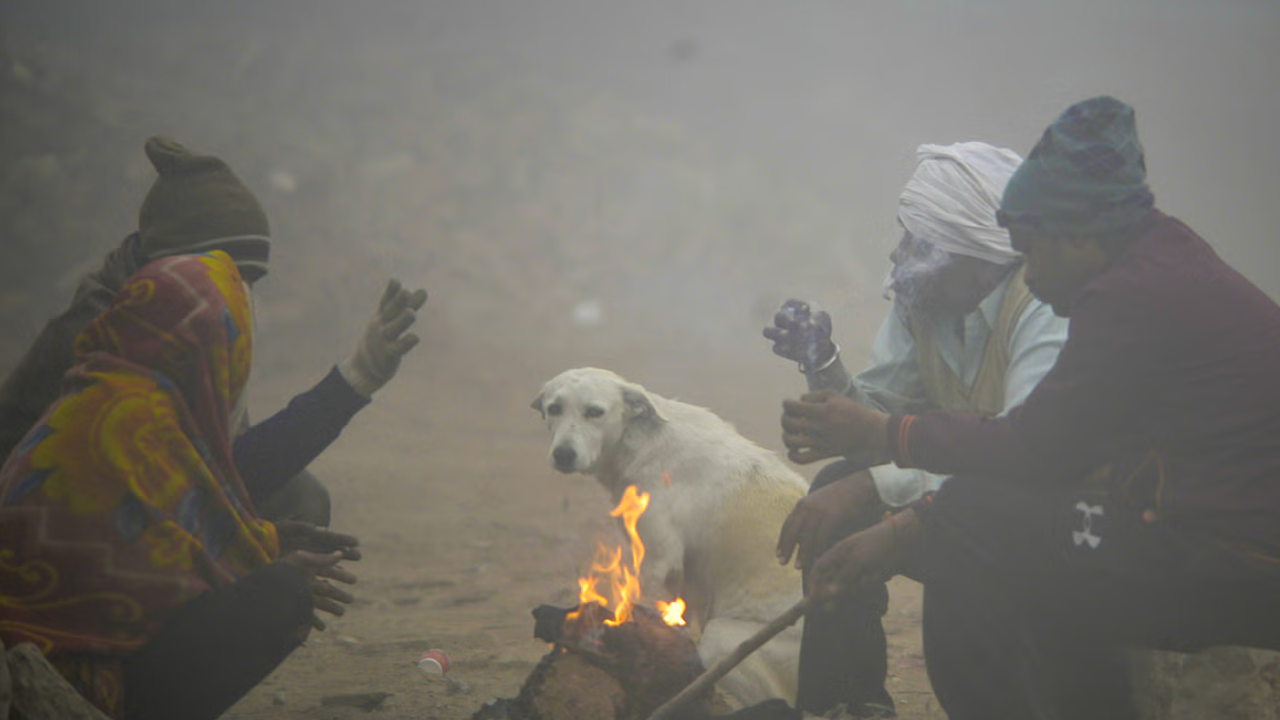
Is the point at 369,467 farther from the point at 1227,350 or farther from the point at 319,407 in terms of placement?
the point at 1227,350

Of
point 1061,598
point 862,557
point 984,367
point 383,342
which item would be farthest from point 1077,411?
point 383,342

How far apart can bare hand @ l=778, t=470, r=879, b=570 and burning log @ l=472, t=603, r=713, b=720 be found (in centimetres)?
51

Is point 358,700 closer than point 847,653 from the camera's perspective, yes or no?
No

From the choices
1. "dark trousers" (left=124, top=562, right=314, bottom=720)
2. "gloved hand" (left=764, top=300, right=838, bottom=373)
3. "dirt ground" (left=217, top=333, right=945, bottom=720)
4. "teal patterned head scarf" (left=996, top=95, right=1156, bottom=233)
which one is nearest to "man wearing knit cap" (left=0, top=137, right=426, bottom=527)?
"dark trousers" (left=124, top=562, right=314, bottom=720)

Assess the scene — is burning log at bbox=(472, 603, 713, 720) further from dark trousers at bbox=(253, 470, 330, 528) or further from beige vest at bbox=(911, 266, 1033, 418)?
beige vest at bbox=(911, 266, 1033, 418)

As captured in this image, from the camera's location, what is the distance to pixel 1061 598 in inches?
99.1

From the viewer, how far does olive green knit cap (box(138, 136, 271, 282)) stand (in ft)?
9.55

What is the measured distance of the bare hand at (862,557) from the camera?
2.85 meters

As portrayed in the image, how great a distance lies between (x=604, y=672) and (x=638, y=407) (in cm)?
166

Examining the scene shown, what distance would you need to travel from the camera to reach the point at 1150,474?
7.84ft

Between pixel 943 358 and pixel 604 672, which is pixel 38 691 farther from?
pixel 943 358

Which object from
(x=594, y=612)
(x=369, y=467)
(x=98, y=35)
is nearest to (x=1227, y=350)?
(x=594, y=612)

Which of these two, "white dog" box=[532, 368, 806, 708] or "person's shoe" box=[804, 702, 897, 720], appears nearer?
"person's shoe" box=[804, 702, 897, 720]

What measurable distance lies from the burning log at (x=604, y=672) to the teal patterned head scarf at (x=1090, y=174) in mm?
1679
